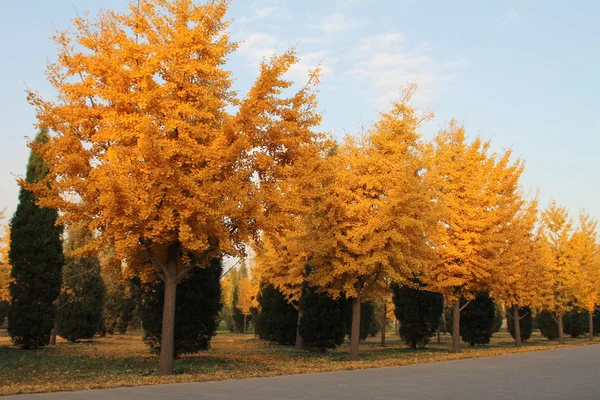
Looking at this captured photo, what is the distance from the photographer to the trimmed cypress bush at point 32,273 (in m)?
21.4

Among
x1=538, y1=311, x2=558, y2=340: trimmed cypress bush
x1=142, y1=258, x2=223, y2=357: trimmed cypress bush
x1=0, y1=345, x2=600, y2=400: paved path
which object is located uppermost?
x1=142, y1=258, x2=223, y2=357: trimmed cypress bush

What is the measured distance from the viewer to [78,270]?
27.7 metres

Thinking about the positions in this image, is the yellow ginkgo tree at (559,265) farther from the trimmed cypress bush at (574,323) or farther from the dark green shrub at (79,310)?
the dark green shrub at (79,310)

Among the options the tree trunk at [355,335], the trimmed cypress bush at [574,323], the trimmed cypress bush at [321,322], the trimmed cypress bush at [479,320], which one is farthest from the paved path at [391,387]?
the trimmed cypress bush at [574,323]

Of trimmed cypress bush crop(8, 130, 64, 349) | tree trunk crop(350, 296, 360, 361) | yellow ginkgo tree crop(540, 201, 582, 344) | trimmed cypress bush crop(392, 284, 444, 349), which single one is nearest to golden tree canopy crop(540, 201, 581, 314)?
yellow ginkgo tree crop(540, 201, 582, 344)

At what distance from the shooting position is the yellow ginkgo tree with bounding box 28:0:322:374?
12484mm

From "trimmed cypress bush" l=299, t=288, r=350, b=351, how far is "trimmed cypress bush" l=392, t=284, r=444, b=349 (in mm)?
5393

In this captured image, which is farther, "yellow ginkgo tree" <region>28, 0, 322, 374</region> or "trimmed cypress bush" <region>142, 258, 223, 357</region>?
"trimmed cypress bush" <region>142, 258, 223, 357</region>

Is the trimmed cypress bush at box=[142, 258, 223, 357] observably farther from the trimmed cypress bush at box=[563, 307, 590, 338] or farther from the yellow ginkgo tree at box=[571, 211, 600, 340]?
the trimmed cypress bush at box=[563, 307, 590, 338]

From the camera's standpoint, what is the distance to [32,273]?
21.6 meters

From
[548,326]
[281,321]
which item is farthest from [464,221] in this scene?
[548,326]

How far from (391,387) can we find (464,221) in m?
14.9

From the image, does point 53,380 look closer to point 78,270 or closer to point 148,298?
point 148,298

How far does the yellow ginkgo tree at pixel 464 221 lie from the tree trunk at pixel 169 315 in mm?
12836
